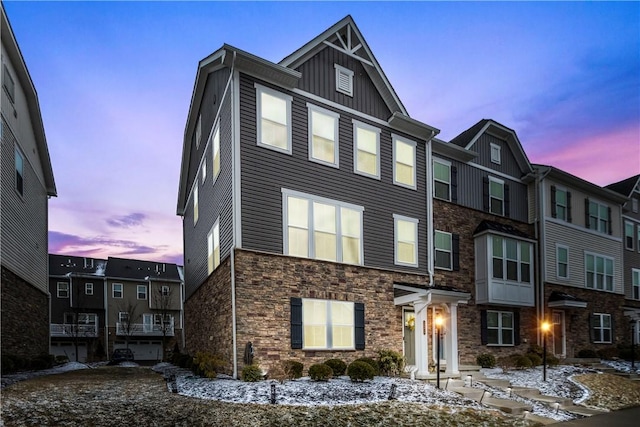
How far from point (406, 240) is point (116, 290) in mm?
33418

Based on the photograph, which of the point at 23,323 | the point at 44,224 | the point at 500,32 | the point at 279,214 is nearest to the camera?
the point at 279,214

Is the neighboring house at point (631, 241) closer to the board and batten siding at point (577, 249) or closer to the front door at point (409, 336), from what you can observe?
the board and batten siding at point (577, 249)

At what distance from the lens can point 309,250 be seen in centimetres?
1492

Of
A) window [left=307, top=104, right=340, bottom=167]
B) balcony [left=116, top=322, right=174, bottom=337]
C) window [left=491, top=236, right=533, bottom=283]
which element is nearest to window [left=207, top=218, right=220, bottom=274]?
window [left=307, top=104, right=340, bottom=167]

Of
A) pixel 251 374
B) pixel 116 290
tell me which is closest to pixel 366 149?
pixel 251 374

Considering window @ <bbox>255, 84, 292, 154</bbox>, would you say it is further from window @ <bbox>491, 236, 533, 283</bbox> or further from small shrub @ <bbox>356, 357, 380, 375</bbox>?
window @ <bbox>491, 236, 533, 283</bbox>

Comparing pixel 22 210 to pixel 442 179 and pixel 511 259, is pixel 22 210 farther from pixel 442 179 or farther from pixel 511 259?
pixel 511 259

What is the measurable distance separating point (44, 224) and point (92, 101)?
880 cm

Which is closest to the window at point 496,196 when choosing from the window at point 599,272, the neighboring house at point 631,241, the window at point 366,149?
the window at point 599,272

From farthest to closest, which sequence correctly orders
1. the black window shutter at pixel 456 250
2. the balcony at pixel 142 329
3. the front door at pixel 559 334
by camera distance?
the balcony at pixel 142 329, the front door at pixel 559 334, the black window shutter at pixel 456 250

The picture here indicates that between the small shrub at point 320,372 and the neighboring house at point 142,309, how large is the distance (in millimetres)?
30149

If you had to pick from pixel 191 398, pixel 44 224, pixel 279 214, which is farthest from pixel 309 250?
pixel 44 224

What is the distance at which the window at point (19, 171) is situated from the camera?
1869cm

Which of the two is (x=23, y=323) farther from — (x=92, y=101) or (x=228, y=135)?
(x=228, y=135)
